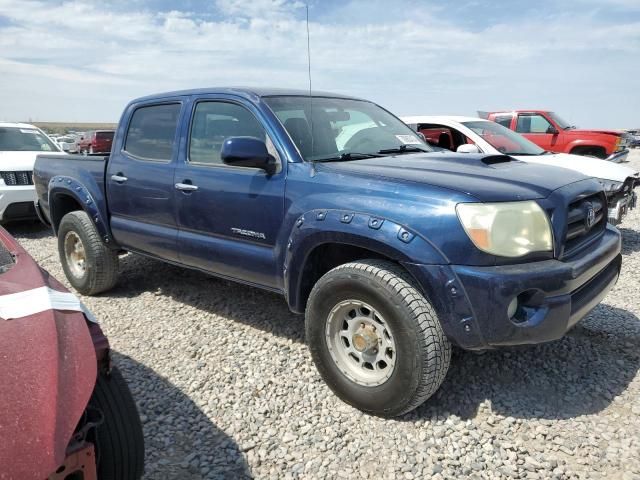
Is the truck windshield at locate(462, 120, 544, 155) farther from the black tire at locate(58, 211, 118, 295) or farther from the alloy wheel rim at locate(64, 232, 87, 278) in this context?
the alloy wheel rim at locate(64, 232, 87, 278)

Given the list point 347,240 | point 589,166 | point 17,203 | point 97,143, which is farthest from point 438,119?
point 97,143

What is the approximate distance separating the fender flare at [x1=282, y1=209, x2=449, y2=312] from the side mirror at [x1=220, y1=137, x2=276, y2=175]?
47 cm

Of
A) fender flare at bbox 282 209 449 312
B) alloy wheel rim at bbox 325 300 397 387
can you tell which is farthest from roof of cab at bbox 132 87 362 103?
alloy wheel rim at bbox 325 300 397 387

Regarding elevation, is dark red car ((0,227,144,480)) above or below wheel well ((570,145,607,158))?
above

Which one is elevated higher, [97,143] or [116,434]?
[116,434]

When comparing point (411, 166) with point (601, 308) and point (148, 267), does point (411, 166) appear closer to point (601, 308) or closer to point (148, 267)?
point (601, 308)

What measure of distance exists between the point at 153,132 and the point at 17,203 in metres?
4.88

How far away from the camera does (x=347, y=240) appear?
9.05 ft

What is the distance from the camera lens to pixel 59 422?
150 cm

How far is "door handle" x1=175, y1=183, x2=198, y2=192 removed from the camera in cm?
362

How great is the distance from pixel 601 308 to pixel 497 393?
6.15ft

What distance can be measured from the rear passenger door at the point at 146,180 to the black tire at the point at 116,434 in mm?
2006

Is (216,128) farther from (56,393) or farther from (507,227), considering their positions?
(56,393)

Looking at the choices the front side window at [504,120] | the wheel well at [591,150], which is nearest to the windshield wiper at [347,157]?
the front side window at [504,120]
